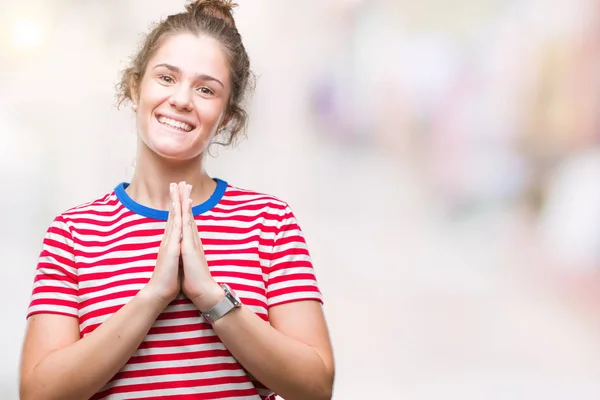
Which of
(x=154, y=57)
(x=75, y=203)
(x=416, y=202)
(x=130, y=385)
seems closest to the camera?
(x=130, y=385)

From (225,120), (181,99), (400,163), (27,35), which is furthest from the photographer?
(400,163)

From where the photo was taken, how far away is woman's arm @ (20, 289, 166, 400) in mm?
1135

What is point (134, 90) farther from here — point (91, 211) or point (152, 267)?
point (152, 267)

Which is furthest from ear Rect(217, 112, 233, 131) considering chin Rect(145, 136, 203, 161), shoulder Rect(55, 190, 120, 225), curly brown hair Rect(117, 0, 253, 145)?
shoulder Rect(55, 190, 120, 225)

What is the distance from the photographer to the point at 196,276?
45.8 inches

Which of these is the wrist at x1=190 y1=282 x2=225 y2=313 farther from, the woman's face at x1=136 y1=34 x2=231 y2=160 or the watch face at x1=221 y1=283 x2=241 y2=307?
the woman's face at x1=136 y1=34 x2=231 y2=160

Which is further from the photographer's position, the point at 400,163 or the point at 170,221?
the point at 400,163

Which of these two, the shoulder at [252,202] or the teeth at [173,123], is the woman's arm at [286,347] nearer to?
the shoulder at [252,202]

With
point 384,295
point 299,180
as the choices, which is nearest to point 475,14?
point 299,180

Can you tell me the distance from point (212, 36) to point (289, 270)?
1.31 ft

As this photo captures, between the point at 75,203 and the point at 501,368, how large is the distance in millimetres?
1088

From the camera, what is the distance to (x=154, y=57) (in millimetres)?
1307

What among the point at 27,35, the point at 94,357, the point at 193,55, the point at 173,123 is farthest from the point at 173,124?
the point at 27,35

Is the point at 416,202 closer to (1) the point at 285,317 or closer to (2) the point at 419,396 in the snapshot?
(2) the point at 419,396
